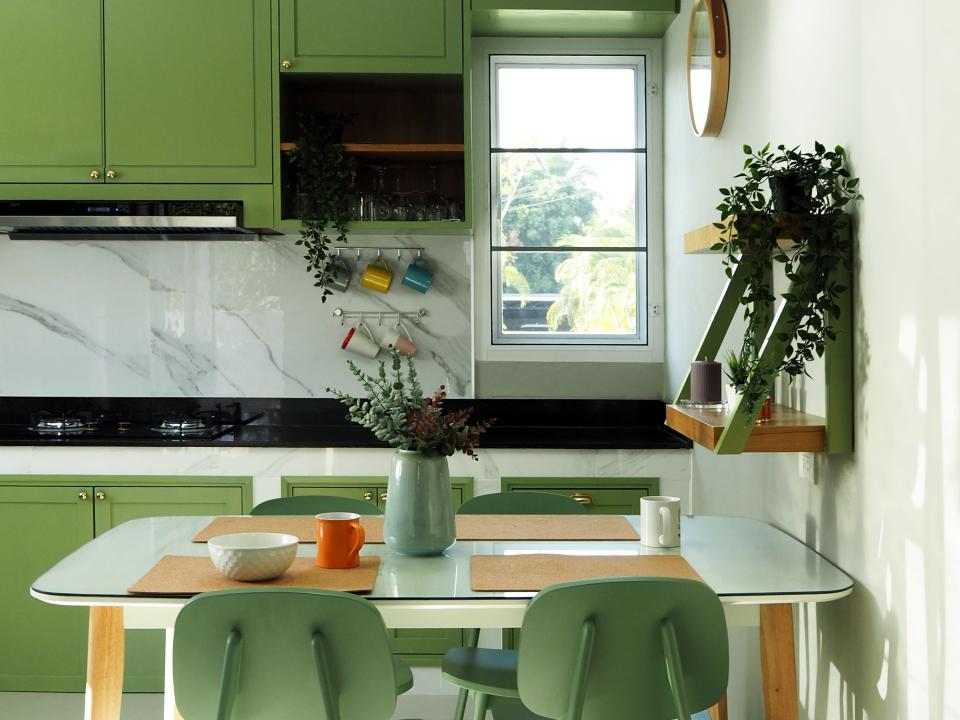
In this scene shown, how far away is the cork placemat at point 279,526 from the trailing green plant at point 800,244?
98 cm

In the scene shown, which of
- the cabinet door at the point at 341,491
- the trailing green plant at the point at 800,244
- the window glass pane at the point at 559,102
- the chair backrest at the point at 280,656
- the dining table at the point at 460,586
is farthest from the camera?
the window glass pane at the point at 559,102

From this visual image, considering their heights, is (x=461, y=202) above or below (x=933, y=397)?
above

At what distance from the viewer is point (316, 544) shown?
7.57ft

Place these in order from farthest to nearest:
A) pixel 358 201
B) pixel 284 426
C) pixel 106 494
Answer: pixel 284 426 < pixel 358 201 < pixel 106 494

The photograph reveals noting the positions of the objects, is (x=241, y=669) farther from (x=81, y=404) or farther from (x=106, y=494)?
(x=81, y=404)

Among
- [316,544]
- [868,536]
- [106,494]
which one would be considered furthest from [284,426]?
[868,536]

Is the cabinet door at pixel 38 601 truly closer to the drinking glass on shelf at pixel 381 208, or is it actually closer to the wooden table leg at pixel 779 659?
the drinking glass on shelf at pixel 381 208

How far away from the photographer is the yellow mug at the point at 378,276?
13.1 feet


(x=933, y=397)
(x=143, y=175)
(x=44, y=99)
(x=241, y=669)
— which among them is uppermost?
(x=44, y=99)

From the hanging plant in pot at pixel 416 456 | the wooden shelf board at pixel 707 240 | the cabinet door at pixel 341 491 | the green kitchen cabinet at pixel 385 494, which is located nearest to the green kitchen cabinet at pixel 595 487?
the green kitchen cabinet at pixel 385 494

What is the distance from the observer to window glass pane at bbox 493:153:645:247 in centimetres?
412

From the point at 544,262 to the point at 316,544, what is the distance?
211 cm

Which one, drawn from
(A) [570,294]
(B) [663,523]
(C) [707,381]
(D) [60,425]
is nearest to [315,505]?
(B) [663,523]

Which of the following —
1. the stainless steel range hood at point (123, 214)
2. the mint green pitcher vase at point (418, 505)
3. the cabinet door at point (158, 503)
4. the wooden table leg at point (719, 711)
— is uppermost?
the stainless steel range hood at point (123, 214)
